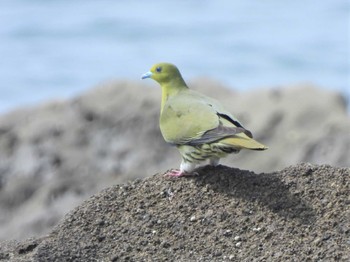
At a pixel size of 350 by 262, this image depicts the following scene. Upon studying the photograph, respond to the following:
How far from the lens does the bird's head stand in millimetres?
9203

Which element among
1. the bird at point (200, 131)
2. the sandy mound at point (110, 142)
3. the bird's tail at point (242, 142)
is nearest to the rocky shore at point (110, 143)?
the sandy mound at point (110, 142)

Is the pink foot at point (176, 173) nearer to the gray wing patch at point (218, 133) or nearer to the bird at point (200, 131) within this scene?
the bird at point (200, 131)

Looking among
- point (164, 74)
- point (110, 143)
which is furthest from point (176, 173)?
point (110, 143)

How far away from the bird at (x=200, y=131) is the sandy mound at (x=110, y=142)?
419 cm

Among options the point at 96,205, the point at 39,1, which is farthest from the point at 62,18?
the point at 96,205

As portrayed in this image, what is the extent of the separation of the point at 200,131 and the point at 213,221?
1.01 meters

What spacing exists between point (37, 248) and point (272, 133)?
6.46 m

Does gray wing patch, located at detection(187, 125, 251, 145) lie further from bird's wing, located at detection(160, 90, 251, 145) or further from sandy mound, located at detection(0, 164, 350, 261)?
sandy mound, located at detection(0, 164, 350, 261)

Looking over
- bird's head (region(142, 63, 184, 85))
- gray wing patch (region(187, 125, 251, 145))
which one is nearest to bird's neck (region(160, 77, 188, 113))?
bird's head (region(142, 63, 184, 85))

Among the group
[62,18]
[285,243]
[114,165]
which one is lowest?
[62,18]

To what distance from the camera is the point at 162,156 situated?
13336 millimetres

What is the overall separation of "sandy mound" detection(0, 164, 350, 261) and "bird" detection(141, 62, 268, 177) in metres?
0.19

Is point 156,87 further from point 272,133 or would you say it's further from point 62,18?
point 62,18

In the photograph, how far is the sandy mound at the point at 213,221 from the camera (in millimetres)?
6992
